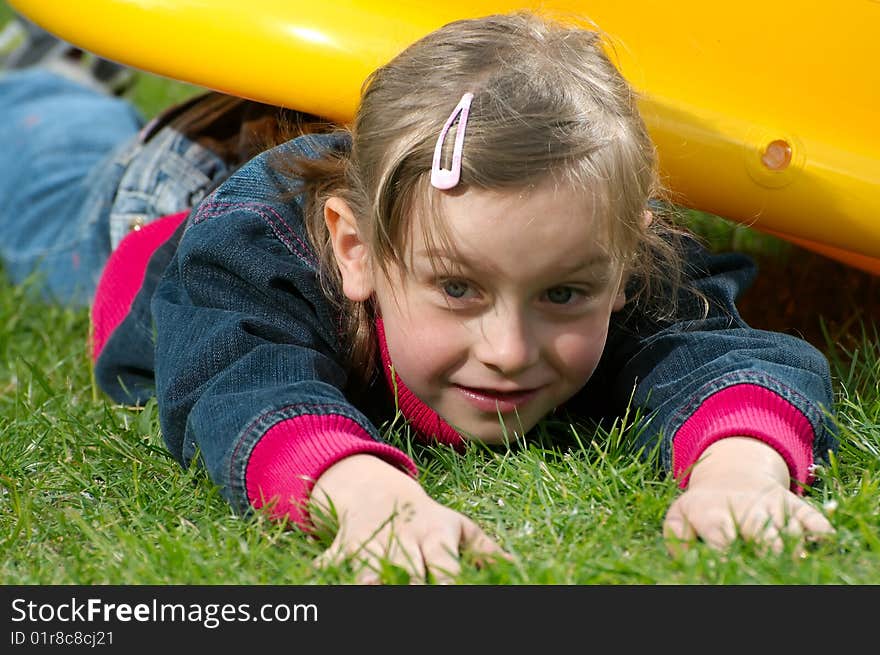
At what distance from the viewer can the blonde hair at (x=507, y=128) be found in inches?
73.4

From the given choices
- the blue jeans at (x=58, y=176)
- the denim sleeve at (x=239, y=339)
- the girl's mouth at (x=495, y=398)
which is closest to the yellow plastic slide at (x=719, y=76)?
the denim sleeve at (x=239, y=339)

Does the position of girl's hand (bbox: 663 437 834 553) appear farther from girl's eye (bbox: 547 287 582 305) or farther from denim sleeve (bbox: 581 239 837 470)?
girl's eye (bbox: 547 287 582 305)

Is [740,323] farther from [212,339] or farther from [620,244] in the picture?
[212,339]

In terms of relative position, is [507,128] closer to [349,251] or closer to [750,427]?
[349,251]

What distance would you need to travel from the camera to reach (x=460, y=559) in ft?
5.56

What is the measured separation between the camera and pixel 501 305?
6.19 feet

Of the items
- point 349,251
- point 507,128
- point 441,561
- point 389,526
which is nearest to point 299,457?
point 389,526

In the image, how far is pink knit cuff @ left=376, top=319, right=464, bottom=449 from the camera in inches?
86.2

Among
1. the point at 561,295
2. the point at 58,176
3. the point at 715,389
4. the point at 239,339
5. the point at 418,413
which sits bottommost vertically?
the point at 58,176

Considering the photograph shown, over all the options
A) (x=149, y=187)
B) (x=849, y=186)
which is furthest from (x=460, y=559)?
(x=149, y=187)

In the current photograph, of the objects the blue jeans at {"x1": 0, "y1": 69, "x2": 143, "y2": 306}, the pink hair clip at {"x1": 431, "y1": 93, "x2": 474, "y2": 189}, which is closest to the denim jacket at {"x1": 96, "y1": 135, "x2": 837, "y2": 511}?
the pink hair clip at {"x1": 431, "y1": 93, "x2": 474, "y2": 189}

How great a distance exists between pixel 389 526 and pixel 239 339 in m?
0.48

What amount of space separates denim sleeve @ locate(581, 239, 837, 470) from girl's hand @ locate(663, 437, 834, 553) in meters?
0.15

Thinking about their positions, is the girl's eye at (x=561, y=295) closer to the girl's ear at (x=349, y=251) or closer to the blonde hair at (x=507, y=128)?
the blonde hair at (x=507, y=128)
